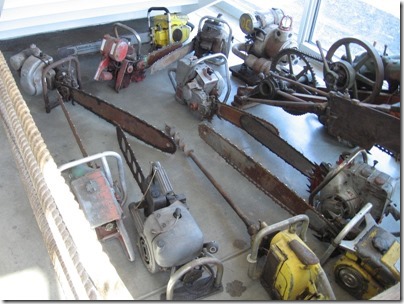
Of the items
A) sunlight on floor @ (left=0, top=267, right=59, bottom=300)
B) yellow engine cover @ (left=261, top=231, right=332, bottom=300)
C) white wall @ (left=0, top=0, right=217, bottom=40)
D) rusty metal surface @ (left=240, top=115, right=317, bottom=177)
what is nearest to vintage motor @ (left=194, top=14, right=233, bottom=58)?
white wall @ (left=0, top=0, right=217, bottom=40)

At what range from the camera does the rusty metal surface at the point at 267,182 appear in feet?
11.8

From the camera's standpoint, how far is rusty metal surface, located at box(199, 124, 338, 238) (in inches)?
142

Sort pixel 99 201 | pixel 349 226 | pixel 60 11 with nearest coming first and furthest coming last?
pixel 349 226 < pixel 99 201 < pixel 60 11

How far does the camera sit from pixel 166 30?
20.4 ft

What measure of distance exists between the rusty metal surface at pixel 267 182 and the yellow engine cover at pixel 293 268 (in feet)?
1.86

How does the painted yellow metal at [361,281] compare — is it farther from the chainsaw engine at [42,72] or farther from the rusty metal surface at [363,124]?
the chainsaw engine at [42,72]

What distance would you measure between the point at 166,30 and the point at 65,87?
6.18 ft

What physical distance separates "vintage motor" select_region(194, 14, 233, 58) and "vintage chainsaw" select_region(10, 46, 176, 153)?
186 cm

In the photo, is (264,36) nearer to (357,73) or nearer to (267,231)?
(357,73)

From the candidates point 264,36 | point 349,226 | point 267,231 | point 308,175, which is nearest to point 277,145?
point 308,175

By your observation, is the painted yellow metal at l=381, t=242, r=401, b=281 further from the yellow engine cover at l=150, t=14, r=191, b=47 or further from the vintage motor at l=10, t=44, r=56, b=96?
the yellow engine cover at l=150, t=14, r=191, b=47

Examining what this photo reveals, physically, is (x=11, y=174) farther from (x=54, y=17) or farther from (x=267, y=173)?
(x=54, y=17)

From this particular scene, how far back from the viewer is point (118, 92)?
5.64 metres

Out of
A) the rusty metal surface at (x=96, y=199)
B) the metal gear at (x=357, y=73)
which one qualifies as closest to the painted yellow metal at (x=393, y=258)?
the metal gear at (x=357, y=73)
